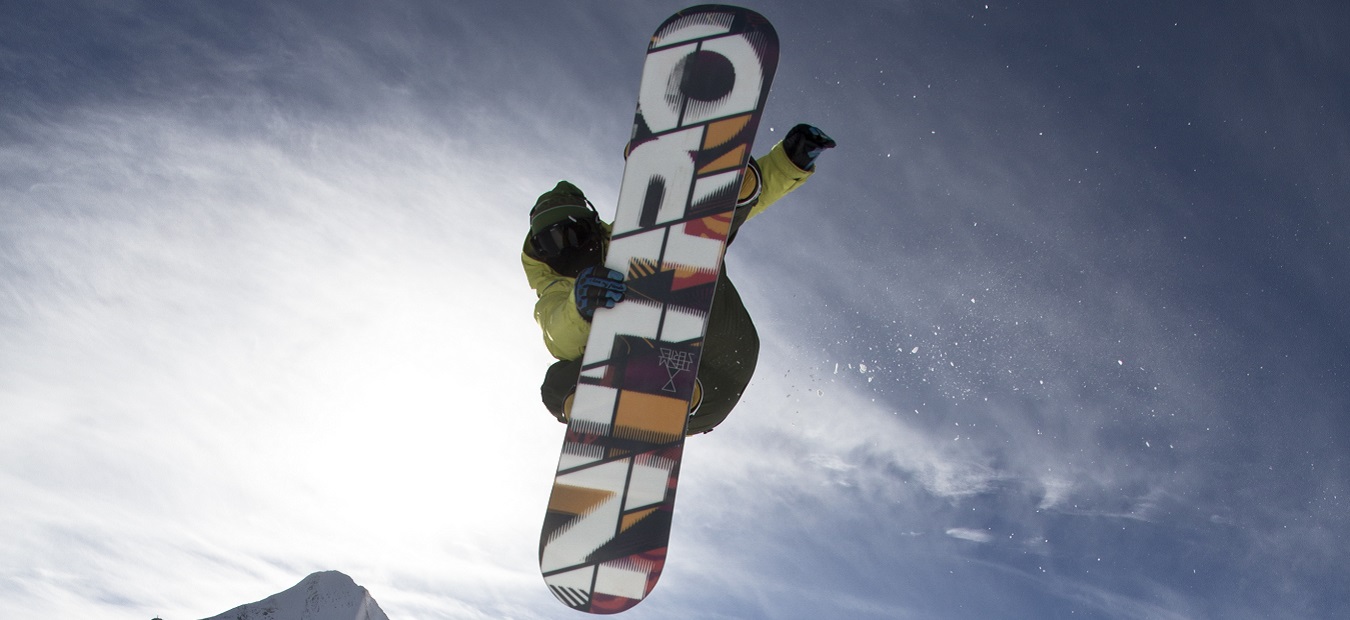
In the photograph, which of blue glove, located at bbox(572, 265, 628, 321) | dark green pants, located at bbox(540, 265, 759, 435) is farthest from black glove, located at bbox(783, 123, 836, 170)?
blue glove, located at bbox(572, 265, 628, 321)

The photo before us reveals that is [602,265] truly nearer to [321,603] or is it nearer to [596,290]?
[596,290]

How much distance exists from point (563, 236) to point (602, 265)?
2.01ft

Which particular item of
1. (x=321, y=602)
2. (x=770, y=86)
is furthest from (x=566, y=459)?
(x=321, y=602)

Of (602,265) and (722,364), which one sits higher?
(602,265)

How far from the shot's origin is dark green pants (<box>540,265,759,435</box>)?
6.92 metres

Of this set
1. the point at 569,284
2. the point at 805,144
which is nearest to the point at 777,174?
the point at 805,144

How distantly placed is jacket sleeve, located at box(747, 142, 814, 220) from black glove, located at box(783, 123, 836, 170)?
51 millimetres

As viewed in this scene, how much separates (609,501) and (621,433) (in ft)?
1.75

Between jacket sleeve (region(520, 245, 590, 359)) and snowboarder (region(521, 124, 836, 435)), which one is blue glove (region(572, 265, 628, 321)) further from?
snowboarder (region(521, 124, 836, 435))

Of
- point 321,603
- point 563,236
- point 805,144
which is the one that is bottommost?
point 563,236

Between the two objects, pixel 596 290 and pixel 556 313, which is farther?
pixel 556 313

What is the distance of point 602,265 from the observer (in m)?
6.46

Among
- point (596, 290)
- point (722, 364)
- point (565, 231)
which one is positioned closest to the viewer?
point (596, 290)

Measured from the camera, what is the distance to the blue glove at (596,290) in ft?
20.4
